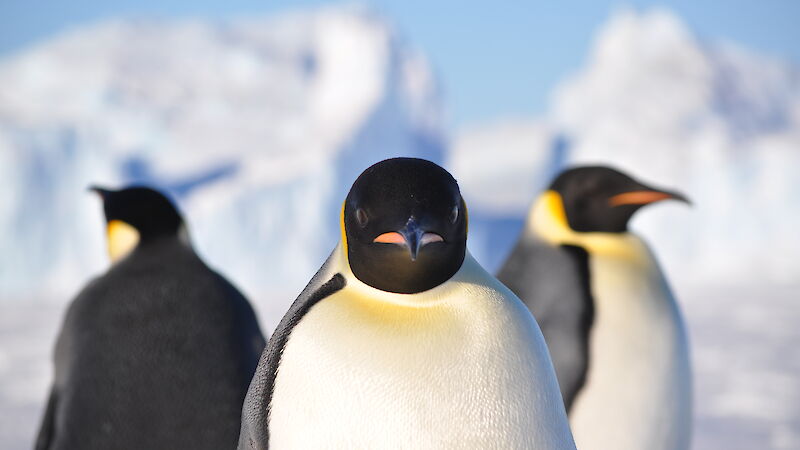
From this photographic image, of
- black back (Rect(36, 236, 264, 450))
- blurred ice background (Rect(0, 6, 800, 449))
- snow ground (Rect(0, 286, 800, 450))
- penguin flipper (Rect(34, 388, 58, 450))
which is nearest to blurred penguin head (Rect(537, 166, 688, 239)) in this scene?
black back (Rect(36, 236, 264, 450))

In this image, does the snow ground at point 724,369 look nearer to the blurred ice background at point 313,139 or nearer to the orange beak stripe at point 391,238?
the blurred ice background at point 313,139

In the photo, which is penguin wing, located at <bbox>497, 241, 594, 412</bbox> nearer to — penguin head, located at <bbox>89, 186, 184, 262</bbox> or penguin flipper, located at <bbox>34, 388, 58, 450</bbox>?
penguin head, located at <bbox>89, 186, 184, 262</bbox>

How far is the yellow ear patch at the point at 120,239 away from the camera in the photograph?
6.34 ft

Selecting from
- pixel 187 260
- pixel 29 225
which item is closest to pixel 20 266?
pixel 29 225

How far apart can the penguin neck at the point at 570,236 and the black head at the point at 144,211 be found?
0.89 metres

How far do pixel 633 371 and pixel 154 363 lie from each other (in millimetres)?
1049

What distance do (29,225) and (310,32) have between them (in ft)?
31.9

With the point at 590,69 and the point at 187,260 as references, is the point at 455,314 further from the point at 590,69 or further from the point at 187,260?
the point at 590,69

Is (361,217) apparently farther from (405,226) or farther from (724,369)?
(724,369)

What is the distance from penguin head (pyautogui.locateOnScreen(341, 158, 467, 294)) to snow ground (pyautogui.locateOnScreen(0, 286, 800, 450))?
8.40 feet

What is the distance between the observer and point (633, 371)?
1.94m

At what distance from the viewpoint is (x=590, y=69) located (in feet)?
62.8

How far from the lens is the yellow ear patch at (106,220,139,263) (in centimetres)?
193

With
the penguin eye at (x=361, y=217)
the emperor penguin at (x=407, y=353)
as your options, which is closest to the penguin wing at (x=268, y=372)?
the emperor penguin at (x=407, y=353)
